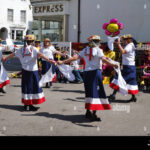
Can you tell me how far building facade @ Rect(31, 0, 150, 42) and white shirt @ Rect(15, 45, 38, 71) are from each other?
380 inches

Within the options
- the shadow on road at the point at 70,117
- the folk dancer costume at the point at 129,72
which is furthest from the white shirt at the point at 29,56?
the folk dancer costume at the point at 129,72

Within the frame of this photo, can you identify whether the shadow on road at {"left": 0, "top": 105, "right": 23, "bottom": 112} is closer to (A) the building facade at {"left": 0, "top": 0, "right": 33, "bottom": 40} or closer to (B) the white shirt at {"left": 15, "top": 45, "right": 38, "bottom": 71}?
(B) the white shirt at {"left": 15, "top": 45, "right": 38, "bottom": 71}

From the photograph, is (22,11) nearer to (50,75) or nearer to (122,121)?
(50,75)

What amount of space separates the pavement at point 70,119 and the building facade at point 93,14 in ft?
24.5

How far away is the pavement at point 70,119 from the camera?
5.72 meters

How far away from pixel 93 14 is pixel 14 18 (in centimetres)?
3307

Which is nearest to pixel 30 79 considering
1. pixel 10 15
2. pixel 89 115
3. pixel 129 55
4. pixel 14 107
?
pixel 14 107

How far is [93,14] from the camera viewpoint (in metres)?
17.7

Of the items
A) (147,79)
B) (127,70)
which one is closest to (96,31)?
(147,79)

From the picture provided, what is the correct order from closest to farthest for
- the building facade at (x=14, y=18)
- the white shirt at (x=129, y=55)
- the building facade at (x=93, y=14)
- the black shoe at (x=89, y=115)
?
1. the black shoe at (x=89, y=115)
2. the white shirt at (x=129, y=55)
3. the building facade at (x=93, y=14)
4. the building facade at (x=14, y=18)

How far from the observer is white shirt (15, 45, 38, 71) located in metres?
7.52

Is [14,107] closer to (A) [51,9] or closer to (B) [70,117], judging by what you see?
(B) [70,117]

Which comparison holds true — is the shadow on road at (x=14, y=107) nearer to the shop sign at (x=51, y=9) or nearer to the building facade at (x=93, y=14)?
the building facade at (x=93, y=14)

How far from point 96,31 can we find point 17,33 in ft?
109
